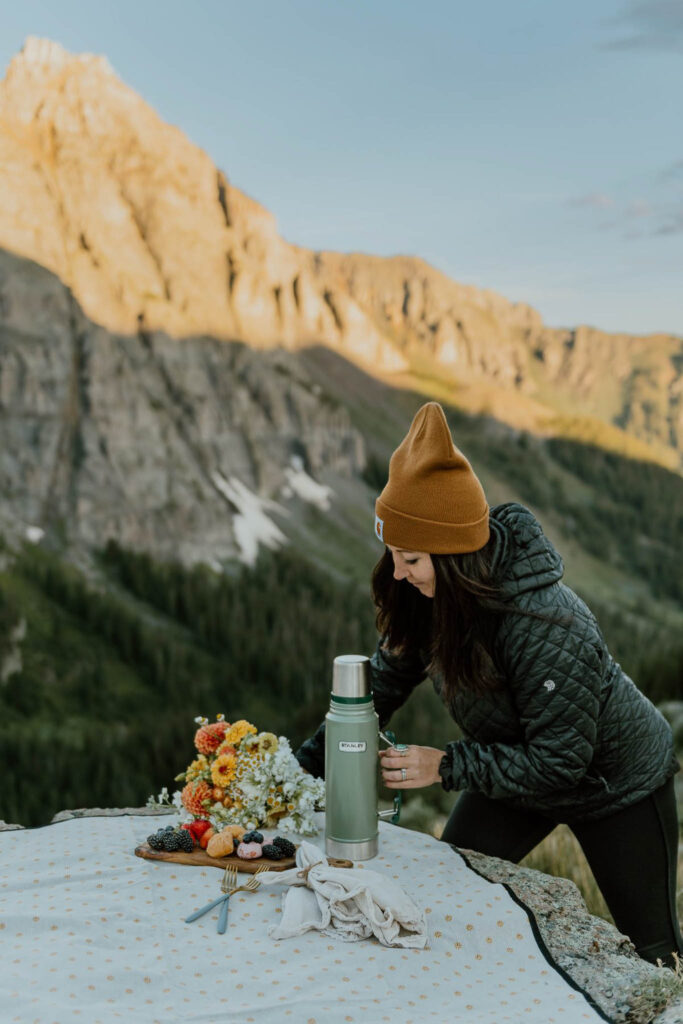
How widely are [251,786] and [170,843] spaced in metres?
0.38

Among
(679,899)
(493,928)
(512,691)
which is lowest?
(679,899)

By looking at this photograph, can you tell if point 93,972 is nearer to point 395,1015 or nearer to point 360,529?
point 395,1015

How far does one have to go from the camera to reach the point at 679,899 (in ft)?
20.2

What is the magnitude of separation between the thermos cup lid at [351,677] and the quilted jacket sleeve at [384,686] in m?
0.60

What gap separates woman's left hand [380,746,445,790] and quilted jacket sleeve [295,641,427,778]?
43cm

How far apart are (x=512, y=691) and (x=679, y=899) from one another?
11.2 feet

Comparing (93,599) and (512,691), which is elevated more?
(512,691)

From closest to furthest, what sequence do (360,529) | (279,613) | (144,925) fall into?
(144,925)
(279,613)
(360,529)

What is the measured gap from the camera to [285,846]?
11.9 feet

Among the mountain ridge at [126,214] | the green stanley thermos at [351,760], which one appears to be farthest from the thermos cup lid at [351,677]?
the mountain ridge at [126,214]

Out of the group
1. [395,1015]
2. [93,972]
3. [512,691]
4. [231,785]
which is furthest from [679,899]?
[93,972]

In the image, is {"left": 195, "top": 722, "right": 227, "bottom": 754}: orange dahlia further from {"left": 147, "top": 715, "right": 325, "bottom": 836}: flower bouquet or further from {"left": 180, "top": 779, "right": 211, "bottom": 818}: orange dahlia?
{"left": 180, "top": 779, "right": 211, "bottom": 818}: orange dahlia

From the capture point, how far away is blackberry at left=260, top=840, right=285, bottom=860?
11.7 feet

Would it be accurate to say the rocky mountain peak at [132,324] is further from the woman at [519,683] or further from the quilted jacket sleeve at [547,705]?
the quilted jacket sleeve at [547,705]
